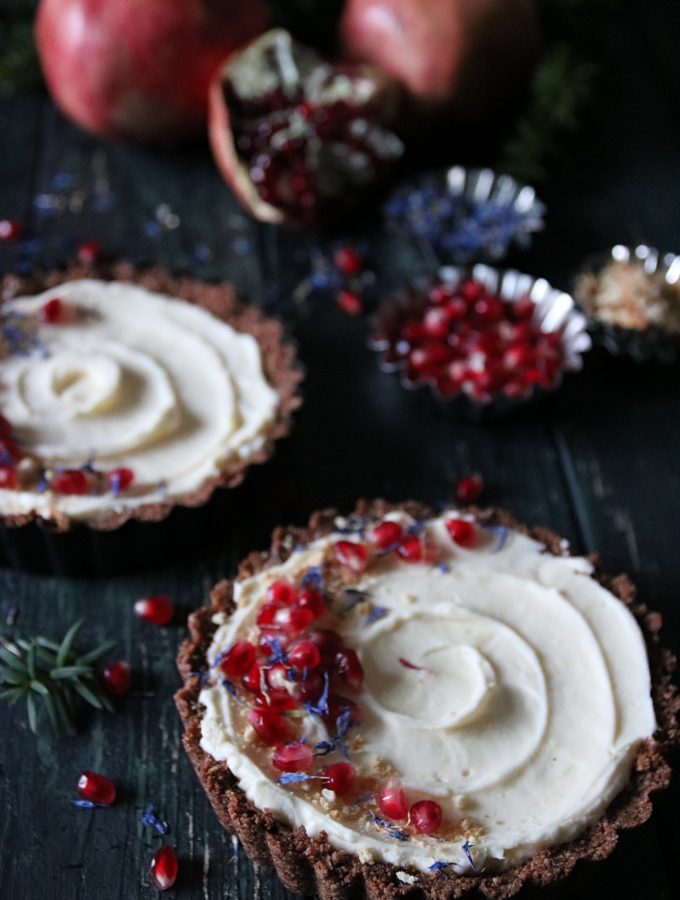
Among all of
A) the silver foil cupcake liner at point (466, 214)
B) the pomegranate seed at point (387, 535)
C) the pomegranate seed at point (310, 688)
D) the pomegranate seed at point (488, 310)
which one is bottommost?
the pomegranate seed at point (310, 688)

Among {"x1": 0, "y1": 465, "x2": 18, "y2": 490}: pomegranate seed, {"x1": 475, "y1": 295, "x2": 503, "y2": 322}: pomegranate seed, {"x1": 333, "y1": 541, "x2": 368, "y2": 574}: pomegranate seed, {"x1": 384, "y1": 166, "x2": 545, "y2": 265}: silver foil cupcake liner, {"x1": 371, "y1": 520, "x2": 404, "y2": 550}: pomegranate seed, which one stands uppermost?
{"x1": 384, "y1": 166, "x2": 545, "y2": 265}: silver foil cupcake liner

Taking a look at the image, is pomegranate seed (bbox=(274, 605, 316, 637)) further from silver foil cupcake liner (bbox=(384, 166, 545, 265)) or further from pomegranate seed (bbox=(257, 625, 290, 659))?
silver foil cupcake liner (bbox=(384, 166, 545, 265))

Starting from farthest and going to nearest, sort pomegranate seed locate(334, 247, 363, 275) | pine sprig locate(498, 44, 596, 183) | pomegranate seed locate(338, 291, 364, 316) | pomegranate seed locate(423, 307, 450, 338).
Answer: pine sprig locate(498, 44, 596, 183) → pomegranate seed locate(334, 247, 363, 275) → pomegranate seed locate(338, 291, 364, 316) → pomegranate seed locate(423, 307, 450, 338)

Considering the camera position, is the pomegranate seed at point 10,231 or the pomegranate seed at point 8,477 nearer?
the pomegranate seed at point 8,477

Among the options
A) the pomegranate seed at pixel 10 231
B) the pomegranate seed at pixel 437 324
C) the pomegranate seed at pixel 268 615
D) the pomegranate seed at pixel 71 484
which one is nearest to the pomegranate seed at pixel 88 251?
the pomegranate seed at pixel 10 231

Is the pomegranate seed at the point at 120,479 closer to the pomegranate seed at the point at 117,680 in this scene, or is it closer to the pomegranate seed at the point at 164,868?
the pomegranate seed at the point at 117,680

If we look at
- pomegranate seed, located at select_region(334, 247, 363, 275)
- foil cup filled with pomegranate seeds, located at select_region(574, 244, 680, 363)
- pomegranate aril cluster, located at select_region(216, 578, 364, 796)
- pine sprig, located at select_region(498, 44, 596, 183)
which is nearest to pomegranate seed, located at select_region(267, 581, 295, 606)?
pomegranate aril cluster, located at select_region(216, 578, 364, 796)

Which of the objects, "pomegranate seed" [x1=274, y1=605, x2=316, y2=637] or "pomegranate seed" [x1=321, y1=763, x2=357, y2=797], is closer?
"pomegranate seed" [x1=321, y1=763, x2=357, y2=797]

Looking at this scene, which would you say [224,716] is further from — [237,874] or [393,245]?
[393,245]
